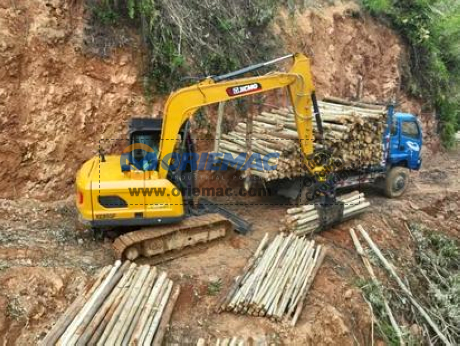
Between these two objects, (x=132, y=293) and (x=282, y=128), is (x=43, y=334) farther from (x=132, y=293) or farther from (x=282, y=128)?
(x=282, y=128)

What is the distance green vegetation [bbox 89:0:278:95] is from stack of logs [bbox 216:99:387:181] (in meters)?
1.89

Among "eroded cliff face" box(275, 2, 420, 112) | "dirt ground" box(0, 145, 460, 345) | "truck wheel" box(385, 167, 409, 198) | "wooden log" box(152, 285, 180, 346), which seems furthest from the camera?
"eroded cliff face" box(275, 2, 420, 112)

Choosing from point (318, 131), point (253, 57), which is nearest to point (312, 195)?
point (318, 131)

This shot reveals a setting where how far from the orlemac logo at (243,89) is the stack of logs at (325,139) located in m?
1.16

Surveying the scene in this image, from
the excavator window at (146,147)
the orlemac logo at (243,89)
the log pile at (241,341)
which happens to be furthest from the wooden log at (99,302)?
the orlemac logo at (243,89)

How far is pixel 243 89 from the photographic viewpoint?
26.5 ft

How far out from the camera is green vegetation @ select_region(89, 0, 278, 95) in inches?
409

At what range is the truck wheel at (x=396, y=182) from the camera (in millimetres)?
11562

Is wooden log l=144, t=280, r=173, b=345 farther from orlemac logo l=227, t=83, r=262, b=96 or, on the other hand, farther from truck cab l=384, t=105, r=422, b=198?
truck cab l=384, t=105, r=422, b=198

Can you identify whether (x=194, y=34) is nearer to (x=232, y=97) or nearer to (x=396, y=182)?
(x=232, y=97)

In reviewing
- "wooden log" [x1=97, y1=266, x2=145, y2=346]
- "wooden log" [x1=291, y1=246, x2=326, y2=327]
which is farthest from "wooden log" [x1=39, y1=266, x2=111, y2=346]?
"wooden log" [x1=291, y1=246, x2=326, y2=327]

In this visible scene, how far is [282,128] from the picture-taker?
402 inches

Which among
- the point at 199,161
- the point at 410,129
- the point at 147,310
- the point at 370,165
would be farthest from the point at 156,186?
the point at 410,129

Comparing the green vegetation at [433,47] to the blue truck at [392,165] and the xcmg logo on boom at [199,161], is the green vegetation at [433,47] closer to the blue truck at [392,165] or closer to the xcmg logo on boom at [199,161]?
the blue truck at [392,165]
